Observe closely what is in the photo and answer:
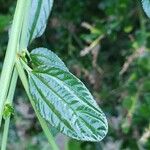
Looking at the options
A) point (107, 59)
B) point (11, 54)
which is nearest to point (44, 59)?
point (11, 54)

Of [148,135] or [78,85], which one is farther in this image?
[148,135]

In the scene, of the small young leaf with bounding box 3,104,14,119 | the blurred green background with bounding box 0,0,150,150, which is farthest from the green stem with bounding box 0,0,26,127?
the blurred green background with bounding box 0,0,150,150

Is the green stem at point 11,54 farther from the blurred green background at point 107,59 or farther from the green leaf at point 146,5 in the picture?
the blurred green background at point 107,59

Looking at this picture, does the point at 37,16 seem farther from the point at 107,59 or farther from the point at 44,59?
the point at 107,59

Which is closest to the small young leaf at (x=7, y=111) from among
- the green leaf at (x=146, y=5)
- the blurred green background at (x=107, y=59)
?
the green leaf at (x=146, y=5)

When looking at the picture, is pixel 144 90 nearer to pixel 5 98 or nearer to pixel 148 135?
pixel 148 135

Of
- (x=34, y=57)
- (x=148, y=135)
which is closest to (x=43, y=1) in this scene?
(x=34, y=57)

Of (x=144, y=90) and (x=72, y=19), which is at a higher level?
(x=72, y=19)
